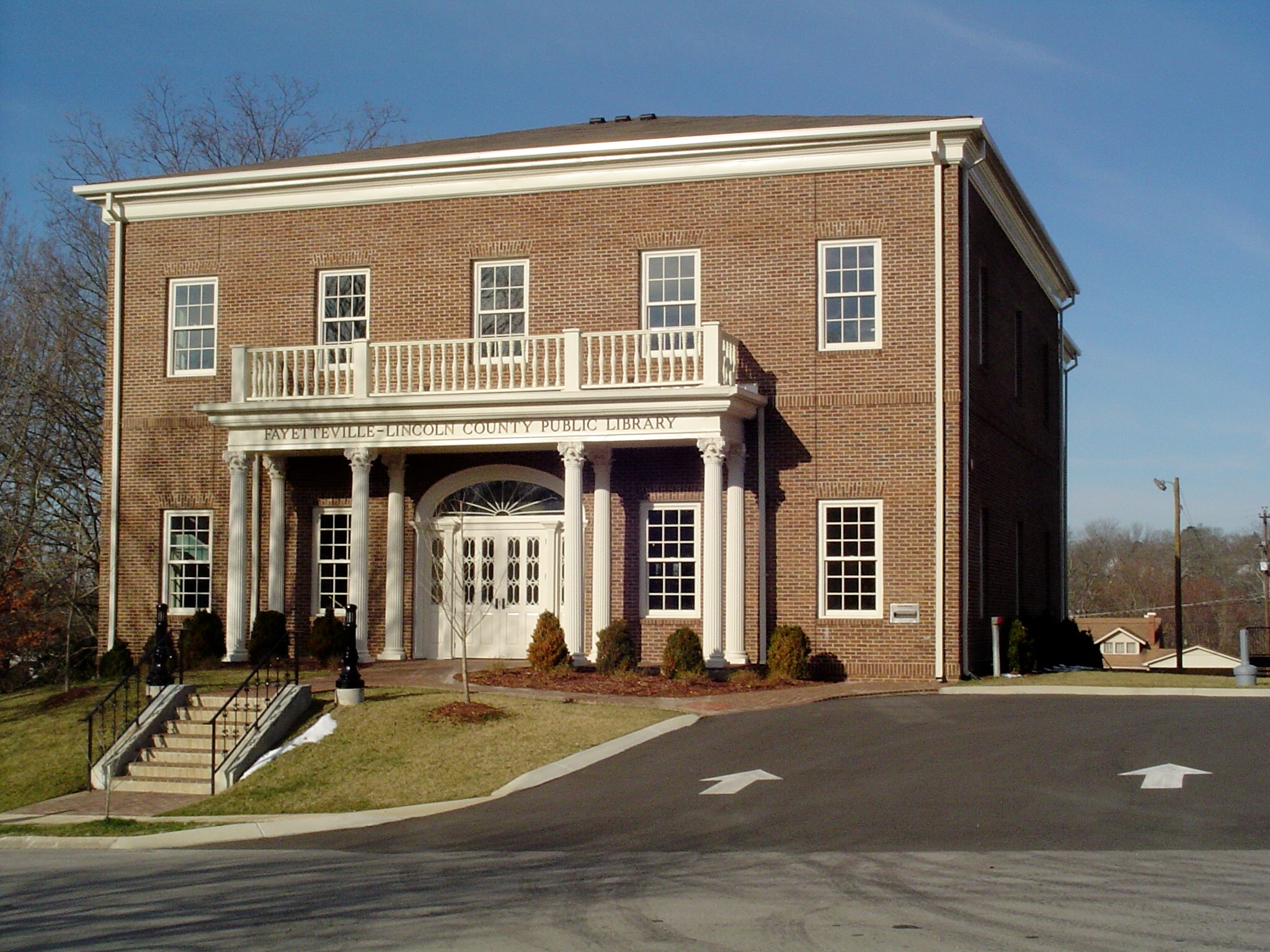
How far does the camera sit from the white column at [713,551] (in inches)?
864

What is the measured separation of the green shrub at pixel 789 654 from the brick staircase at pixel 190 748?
7820 mm

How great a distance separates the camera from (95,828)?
14.6 metres

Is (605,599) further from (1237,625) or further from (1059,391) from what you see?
(1237,625)

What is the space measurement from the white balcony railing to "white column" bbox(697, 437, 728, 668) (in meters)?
1.10

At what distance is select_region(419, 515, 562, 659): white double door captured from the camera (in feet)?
80.2

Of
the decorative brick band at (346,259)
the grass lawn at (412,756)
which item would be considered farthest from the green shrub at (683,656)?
the decorative brick band at (346,259)

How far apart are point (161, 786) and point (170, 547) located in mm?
10294

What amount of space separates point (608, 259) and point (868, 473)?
5782 mm

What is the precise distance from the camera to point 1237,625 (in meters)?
92.1

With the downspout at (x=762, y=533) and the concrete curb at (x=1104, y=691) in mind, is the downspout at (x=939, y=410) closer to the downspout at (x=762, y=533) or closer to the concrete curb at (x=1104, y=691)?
the concrete curb at (x=1104, y=691)

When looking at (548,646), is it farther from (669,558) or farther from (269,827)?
(269,827)

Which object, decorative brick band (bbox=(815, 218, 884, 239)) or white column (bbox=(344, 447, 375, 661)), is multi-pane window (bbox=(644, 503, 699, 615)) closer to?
white column (bbox=(344, 447, 375, 661))

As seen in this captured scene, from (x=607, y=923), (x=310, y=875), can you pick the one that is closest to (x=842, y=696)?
(x=310, y=875)

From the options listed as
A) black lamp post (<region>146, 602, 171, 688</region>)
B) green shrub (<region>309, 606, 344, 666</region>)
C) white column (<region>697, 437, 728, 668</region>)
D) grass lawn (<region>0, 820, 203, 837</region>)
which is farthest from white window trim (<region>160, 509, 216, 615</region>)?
grass lawn (<region>0, 820, 203, 837</region>)
